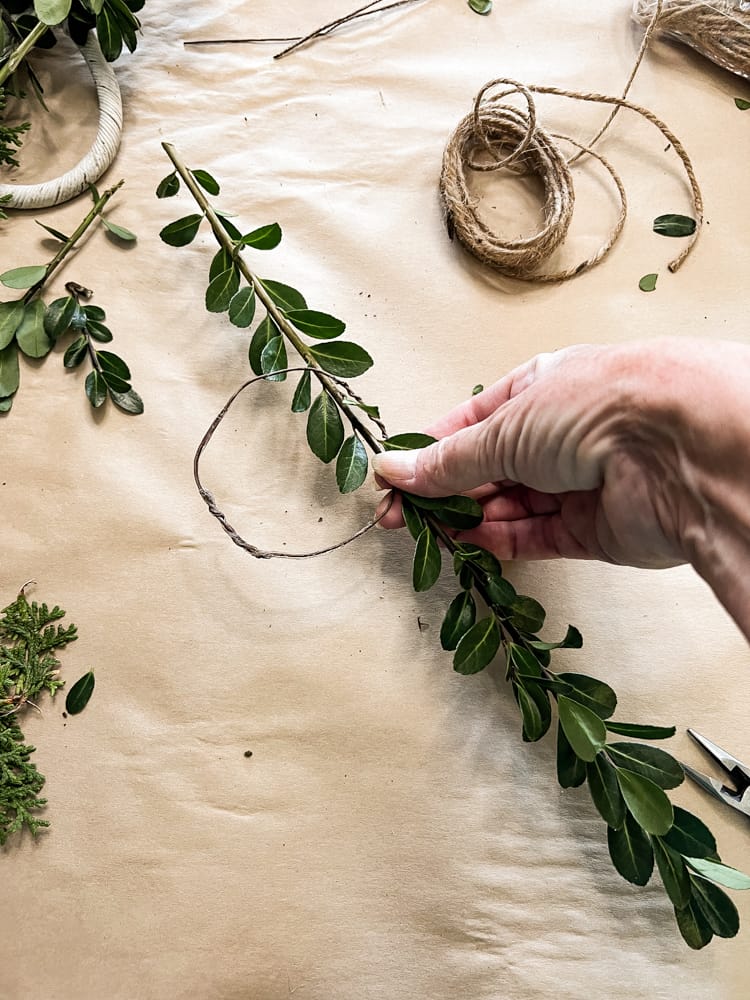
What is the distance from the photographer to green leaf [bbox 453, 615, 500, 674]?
3.33 feet

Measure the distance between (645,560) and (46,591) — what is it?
884mm

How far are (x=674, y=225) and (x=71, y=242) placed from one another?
1.10 meters

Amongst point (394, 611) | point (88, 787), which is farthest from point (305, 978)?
point (394, 611)

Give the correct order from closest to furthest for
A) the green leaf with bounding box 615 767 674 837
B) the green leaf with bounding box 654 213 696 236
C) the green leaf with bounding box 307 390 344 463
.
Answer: the green leaf with bounding box 615 767 674 837 → the green leaf with bounding box 307 390 344 463 → the green leaf with bounding box 654 213 696 236

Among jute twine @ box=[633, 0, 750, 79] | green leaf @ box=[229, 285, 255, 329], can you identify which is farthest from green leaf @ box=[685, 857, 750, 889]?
jute twine @ box=[633, 0, 750, 79]

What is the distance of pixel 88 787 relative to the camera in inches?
41.8

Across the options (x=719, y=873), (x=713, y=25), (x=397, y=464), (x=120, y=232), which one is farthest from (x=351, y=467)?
(x=713, y=25)

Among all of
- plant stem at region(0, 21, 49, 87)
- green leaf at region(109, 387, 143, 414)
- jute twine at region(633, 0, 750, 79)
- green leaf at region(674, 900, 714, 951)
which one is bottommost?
green leaf at region(674, 900, 714, 951)

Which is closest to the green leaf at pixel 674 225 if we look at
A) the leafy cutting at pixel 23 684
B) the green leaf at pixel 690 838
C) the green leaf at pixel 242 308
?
the green leaf at pixel 242 308

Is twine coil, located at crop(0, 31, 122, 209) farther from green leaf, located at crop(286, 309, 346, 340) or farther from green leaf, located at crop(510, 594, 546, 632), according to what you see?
green leaf, located at crop(510, 594, 546, 632)

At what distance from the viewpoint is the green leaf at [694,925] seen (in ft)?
3.05

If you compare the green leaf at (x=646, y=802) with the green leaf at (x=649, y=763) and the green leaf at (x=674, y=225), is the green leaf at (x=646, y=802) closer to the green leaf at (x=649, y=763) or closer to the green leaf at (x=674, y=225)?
the green leaf at (x=649, y=763)

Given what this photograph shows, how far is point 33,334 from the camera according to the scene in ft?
3.92

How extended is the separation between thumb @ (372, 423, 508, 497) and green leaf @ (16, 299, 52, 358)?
0.58 meters
